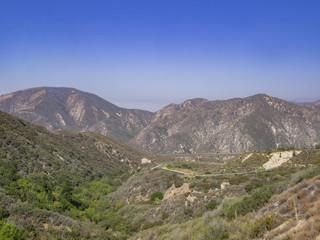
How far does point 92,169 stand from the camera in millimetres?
91375

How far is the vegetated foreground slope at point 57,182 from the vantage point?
28656mm

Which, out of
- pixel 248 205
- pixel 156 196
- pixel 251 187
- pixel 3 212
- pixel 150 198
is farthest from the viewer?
pixel 150 198

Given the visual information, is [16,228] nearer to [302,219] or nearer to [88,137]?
[302,219]

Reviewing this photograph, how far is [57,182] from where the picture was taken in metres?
59.4

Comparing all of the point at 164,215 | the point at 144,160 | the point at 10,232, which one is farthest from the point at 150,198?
the point at 144,160

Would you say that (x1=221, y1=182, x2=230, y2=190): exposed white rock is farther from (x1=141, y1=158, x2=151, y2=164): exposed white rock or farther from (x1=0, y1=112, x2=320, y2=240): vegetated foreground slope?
(x1=141, y1=158, x2=151, y2=164): exposed white rock

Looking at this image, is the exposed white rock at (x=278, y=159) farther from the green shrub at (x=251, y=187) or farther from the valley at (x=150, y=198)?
the green shrub at (x=251, y=187)

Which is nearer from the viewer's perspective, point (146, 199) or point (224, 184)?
point (224, 184)

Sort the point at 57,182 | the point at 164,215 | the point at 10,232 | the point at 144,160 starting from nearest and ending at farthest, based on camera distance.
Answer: the point at 10,232 → the point at 164,215 → the point at 57,182 → the point at 144,160

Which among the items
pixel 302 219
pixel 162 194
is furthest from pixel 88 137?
pixel 302 219

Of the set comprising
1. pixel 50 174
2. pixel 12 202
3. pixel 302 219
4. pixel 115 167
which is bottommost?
pixel 115 167

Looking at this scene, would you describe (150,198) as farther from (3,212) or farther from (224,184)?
(3,212)

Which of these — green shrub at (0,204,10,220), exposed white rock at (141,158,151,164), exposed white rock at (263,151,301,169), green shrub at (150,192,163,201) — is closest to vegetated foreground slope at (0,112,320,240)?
green shrub at (150,192,163,201)

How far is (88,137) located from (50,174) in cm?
5716
